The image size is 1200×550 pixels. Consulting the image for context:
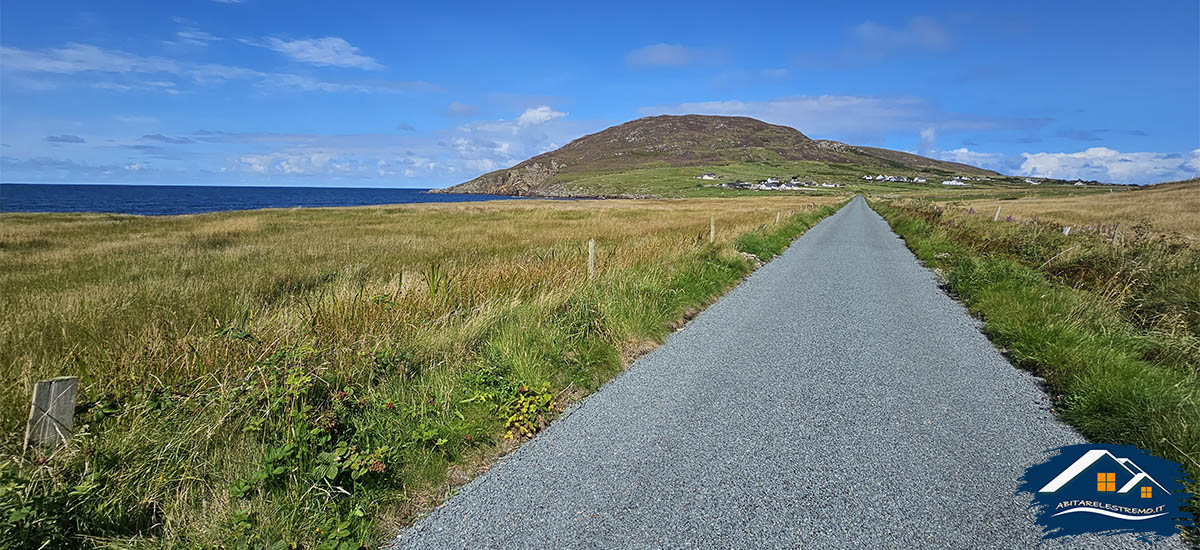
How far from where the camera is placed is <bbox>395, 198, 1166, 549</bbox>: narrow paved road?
2.96 metres

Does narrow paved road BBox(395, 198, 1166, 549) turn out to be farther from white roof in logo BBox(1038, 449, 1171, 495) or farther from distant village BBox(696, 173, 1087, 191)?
distant village BBox(696, 173, 1087, 191)

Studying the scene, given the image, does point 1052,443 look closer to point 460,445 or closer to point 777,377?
point 777,377

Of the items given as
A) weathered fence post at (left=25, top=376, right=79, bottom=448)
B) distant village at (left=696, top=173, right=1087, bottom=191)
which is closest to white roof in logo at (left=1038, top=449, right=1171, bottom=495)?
weathered fence post at (left=25, top=376, right=79, bottom=448)

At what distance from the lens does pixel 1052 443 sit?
13.1 ft

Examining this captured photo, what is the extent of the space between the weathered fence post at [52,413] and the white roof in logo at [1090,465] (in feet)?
20.3

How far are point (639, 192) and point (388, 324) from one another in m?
134

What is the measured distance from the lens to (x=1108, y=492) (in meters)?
3.29

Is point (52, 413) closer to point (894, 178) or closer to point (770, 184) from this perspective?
point (770, 184)

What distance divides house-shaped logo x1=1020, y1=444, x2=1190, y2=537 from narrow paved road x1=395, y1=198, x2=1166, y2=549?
0.13 m

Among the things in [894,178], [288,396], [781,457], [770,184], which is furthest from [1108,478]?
[894,178]

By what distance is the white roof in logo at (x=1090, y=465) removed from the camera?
3277 millimetres

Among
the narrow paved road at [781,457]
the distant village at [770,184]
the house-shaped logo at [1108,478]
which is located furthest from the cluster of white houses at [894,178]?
the house-shaped logo at [1108,478]

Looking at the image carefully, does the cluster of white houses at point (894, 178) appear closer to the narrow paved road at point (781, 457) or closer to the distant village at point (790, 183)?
the distant village at point (790, 183)

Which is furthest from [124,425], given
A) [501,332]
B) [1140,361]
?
[1140,361]
